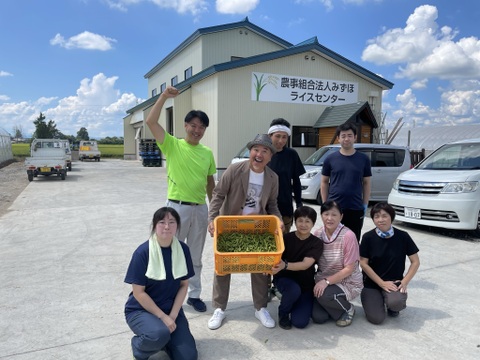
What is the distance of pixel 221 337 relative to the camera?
3133mm

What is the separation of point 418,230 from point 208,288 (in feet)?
15.8

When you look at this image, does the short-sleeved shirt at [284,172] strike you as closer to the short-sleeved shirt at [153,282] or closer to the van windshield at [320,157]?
the short-sleeved shirt at [153,282]

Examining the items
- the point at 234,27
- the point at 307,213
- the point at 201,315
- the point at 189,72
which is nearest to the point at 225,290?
the point at 201,315

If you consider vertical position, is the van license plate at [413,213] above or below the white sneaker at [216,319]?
above

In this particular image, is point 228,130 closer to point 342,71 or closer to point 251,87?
point 251,87

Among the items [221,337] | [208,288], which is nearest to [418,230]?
[208,288]

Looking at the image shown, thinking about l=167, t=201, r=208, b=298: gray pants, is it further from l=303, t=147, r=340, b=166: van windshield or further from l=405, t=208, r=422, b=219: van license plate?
l=303, t=147, r=340, b=166: van windshield

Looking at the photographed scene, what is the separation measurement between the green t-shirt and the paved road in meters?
1.19

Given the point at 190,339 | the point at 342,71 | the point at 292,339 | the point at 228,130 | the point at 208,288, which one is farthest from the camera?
the point at 342,71

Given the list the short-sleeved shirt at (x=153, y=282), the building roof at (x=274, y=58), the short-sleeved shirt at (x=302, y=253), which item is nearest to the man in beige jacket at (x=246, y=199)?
the short-sleeved shirt at (x=302, y=253)

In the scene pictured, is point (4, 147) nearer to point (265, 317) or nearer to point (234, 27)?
point (234, 27)

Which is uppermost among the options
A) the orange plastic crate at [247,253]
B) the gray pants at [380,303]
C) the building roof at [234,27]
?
the building roof at [234,27]

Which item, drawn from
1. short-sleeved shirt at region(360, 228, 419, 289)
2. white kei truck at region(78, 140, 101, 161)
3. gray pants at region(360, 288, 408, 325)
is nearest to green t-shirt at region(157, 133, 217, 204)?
short-sleeved shirt at region(360, 228, 419, 289)

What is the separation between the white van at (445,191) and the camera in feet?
20.5
